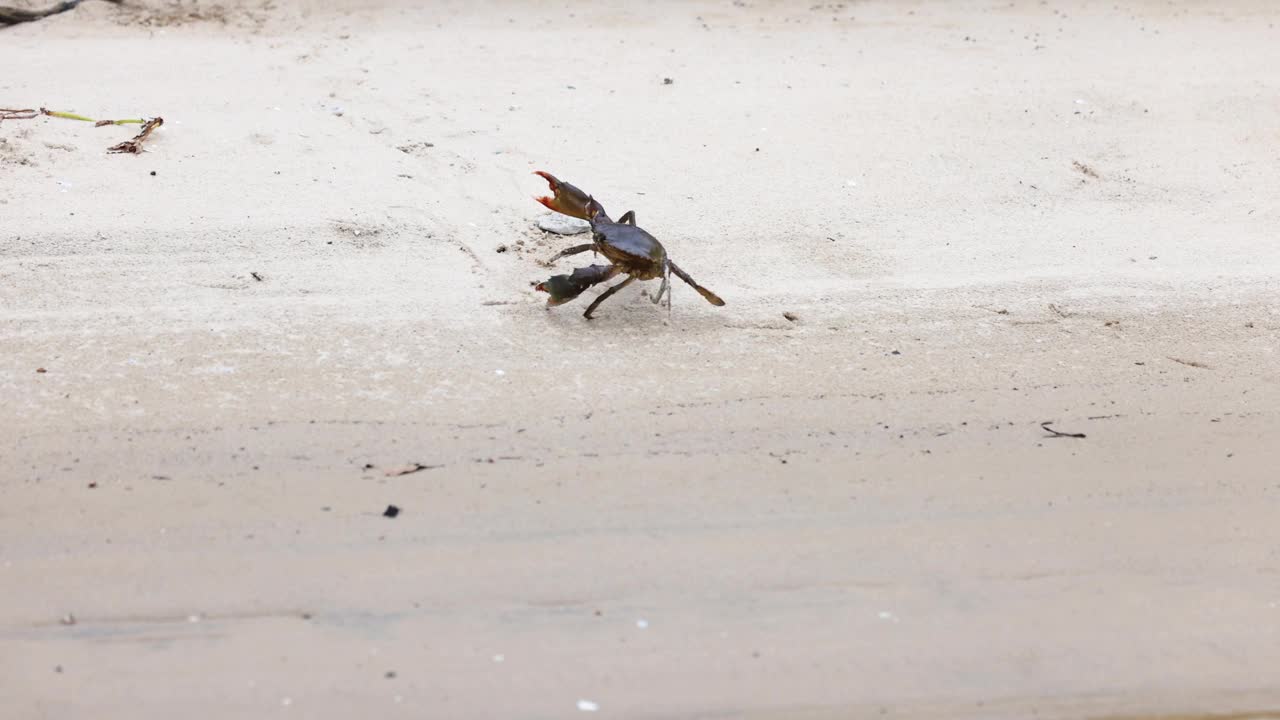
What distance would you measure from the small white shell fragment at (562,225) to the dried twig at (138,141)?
5.49 feet

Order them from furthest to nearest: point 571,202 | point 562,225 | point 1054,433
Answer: point 562,225 → point 571,202 → point 1054,433


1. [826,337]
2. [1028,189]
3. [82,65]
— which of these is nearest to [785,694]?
[826,337]

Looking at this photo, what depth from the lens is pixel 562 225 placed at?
4910 millimetres

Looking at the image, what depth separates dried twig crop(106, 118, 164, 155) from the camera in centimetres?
497

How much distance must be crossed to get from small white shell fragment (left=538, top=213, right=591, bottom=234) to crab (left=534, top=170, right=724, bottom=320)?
253 millimetres

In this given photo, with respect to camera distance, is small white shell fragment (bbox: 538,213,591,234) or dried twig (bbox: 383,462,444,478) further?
small white shell fragment (bbox: 538,213,591,234)

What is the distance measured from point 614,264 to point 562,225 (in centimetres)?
51

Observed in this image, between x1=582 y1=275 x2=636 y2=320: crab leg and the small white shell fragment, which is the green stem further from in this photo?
x1=582 y1=275 x2=636 y2=320: crab leg

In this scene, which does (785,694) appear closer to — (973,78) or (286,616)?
(286,616)

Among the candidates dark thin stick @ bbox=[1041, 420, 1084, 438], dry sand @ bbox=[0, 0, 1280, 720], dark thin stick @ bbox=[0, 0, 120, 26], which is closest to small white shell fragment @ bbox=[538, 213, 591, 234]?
dry sand @ bbox=[0, 0, 1280, 720]

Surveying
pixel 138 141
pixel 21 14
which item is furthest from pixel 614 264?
pixel 21 14

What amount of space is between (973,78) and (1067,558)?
3.35 metres

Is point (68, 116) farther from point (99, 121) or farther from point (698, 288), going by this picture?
point (698, 288)

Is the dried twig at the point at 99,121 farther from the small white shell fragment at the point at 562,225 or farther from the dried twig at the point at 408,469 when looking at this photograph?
the dried twig at the point at 408,469
